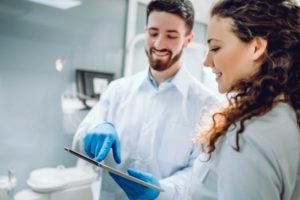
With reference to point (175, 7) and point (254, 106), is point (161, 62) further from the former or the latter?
point (254, 106)

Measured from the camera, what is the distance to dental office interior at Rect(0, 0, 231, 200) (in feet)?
5.17

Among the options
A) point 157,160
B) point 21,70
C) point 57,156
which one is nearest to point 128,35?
point 21,70

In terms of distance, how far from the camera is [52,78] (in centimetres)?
175

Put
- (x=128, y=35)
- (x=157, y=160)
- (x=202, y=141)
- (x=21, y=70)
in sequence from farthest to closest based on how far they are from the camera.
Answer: (x=128, y=35) → (x=21, y=70) → (x=157, y=160) → (x=202, y=141)

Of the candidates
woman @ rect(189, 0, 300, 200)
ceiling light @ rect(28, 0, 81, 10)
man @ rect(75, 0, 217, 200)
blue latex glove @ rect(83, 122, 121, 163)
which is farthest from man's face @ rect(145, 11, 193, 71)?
ceiling light @ rect(28, 0, 81, 10)

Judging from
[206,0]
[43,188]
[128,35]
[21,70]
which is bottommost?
[43,188]

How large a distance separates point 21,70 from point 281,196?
1.54m

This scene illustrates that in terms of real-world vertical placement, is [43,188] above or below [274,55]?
below

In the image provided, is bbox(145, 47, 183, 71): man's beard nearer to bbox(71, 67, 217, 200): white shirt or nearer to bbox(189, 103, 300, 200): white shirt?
bbox(71, 67, 217, 200): white shirt

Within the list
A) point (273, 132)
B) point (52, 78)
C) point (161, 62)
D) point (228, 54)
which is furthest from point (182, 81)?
point (52, 78)

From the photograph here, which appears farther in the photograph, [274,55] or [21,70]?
[21,70]

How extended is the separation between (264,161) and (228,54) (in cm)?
28

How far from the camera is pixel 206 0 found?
71.9 inches

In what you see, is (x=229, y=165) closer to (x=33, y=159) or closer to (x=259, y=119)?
(x=259, y=119)
